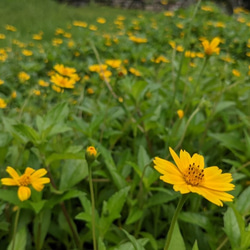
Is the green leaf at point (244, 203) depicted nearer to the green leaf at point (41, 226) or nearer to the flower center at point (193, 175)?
the flower center at point (193, 175)

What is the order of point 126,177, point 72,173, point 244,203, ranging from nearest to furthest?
1. point 244,203
2. point 72,173
3. point 126,177

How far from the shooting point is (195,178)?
54cm

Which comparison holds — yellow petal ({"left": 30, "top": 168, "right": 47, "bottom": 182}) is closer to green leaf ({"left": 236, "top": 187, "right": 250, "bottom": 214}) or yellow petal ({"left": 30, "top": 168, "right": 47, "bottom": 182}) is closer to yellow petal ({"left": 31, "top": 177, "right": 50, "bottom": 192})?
→ yellow petal ({"left": 31, "top": 177, "right": 50, "bottom": 192})

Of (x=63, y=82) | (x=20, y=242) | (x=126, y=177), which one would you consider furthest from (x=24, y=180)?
(x=63, y=82)

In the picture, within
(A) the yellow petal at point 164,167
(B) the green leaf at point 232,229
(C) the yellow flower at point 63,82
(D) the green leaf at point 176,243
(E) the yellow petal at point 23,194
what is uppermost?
(A) the yellow petal at point 164,167

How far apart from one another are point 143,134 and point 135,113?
112 mm

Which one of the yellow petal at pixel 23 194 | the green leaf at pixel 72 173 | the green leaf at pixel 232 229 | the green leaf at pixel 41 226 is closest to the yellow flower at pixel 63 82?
the green leaf at pixel 72 173

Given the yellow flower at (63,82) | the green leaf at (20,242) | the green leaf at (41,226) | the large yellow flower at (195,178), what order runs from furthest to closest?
the yellow flower at (63,82) < the green leaf at (41,226) < the green leaf at (20,242) < the large yellow flower at (195,178)

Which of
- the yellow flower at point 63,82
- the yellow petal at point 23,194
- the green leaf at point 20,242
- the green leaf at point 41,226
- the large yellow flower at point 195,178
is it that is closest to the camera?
the large yellow flower at point 195,178

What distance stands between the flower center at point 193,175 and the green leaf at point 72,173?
46 centimetres

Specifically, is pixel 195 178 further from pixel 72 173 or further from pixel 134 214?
pixel 72 173

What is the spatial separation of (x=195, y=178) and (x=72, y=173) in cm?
51

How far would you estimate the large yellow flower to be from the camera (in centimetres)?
49

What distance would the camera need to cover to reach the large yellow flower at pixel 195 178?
0.49 metres
